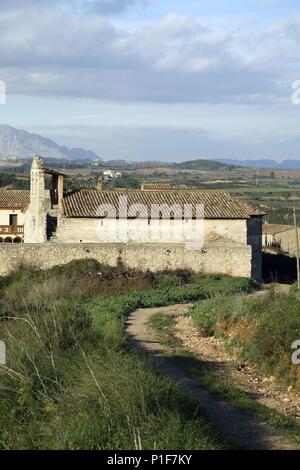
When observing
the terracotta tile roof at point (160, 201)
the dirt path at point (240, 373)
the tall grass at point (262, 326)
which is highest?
the terracotta tile roof at point (160, 201)

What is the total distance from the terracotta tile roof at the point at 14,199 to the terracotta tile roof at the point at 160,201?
42.0ft

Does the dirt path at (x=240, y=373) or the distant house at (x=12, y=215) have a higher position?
the distant house at (x=12, y=215)

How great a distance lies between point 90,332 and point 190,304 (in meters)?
11.6

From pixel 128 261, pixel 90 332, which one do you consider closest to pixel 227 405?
pixel 90 332

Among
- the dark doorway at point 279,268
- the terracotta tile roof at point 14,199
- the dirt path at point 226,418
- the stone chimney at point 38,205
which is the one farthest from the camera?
the terracotta tile roof at point 14,199

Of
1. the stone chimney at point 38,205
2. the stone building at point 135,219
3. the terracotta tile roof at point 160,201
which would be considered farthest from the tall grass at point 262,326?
the stone chimney at point 38,205

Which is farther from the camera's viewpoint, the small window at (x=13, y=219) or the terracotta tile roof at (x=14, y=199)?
the terracotta tile roof at (x=14, y=199)

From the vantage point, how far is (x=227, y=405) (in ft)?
35.6

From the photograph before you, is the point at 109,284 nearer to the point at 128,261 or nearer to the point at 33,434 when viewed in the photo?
the point at 128,261

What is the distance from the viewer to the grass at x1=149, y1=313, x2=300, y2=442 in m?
10.0

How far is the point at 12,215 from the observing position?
4734cm

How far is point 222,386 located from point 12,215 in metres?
37.1

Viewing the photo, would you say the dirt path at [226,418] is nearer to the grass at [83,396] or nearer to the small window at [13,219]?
the grass at [83,396]

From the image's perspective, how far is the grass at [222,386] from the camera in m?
10.0
